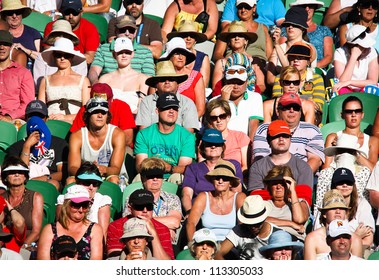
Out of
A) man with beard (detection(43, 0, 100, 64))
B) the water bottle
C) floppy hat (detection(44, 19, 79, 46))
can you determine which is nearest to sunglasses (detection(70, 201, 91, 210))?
the water bottle

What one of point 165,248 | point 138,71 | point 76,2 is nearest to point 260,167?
point 165,248

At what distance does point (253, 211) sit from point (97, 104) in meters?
2.28

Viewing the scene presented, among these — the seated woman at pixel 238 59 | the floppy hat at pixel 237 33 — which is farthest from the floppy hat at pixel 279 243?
the floppy hat at pixel 237 33

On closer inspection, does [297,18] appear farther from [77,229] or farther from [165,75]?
[77,229]

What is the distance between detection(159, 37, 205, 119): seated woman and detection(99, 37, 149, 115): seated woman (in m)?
0.39

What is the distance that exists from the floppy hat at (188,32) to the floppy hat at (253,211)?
3.81m

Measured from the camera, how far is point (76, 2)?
53.1 ft

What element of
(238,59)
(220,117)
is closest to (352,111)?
(220,117)

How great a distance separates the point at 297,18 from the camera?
1584 centimetres

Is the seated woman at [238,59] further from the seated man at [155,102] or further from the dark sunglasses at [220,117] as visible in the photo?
the dark sunglasses at [220,117]

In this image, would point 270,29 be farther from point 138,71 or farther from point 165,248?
point 165,248

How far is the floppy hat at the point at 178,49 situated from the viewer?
603 inches

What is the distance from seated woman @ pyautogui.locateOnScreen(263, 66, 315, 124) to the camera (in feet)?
47.8
